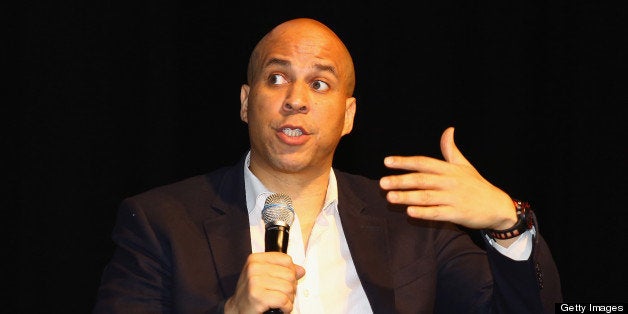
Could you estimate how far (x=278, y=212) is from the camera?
6.03 ft

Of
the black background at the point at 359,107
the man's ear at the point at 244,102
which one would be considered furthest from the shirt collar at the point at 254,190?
the black background at the point at 359,107

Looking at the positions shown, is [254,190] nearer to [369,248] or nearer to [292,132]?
[292,132]

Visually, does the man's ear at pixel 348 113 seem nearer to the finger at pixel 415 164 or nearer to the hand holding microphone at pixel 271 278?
the finger at pixel 415 164

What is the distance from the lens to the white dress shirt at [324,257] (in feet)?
7.50

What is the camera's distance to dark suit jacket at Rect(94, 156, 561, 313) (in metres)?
2.16

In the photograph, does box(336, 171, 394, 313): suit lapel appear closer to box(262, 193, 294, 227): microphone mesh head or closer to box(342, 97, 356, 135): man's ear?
box(342, 97, 356, 135): man's ear

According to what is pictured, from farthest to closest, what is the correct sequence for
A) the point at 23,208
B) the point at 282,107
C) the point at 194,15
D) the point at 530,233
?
the point at 194,15, the point at 23,208, the point at 282,107, the point at 530,233

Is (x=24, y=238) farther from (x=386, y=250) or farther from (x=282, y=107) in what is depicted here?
(x=386, y=250)

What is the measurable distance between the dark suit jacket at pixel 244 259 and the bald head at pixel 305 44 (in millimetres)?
399

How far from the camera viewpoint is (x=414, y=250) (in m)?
2.44

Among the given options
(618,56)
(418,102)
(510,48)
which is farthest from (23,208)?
(618,56)

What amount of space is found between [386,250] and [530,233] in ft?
1.58

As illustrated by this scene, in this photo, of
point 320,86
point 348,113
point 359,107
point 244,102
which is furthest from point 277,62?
point 359,107

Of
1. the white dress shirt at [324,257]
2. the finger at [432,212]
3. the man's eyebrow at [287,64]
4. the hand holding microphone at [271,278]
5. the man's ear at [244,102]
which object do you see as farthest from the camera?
the man's ear at [244,102]
